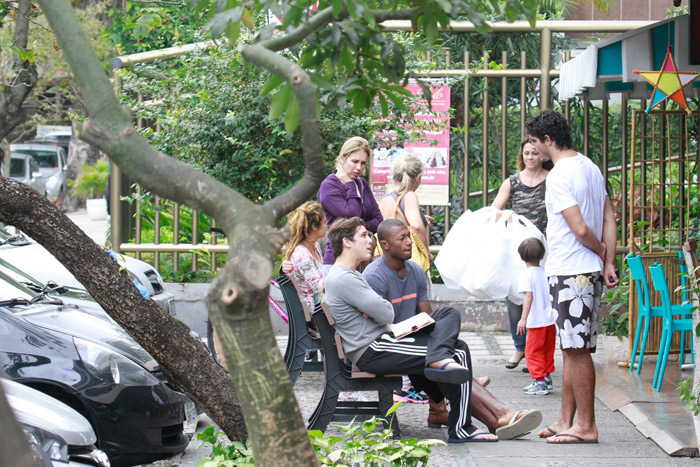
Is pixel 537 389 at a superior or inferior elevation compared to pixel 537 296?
inferior

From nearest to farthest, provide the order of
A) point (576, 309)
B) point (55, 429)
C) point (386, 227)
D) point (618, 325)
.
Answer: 1. point (55, 429)
2. point (576, 309)
3. point (386, 227)
4. point (618, 325)

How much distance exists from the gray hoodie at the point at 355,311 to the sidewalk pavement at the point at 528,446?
774 millimetres

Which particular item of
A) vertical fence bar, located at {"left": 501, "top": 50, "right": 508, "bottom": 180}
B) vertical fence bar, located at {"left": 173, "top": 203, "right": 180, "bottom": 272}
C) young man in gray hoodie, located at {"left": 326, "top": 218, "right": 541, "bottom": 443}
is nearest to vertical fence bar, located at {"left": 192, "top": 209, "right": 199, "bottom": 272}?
vertical fence bar, located at {"left": 173, "top": 203, "right": 180, "bottom": 272}

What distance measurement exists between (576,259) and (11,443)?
176 inches

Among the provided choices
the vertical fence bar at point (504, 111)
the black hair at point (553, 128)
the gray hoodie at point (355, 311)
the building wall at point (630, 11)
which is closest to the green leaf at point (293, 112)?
the gray hoodie at point (355, 311)

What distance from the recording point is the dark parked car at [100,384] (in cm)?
520

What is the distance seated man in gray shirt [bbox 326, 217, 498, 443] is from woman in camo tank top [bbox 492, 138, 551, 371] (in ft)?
8.02

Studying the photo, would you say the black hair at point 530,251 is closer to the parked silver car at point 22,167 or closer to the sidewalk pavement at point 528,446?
the sidewalk pavement at point 528,446

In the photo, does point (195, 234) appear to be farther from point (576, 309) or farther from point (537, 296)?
point (576, 309)

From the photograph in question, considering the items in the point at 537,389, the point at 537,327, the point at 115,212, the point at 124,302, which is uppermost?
the point at 115,212

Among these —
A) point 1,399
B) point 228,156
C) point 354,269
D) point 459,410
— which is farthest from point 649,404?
point 1,399

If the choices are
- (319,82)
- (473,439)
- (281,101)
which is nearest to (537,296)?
(473,439)

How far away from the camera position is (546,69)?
10.2 m

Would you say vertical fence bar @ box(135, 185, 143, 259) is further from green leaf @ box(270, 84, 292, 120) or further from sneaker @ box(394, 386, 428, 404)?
green leaf @ box(270, 84, 292, 120)
